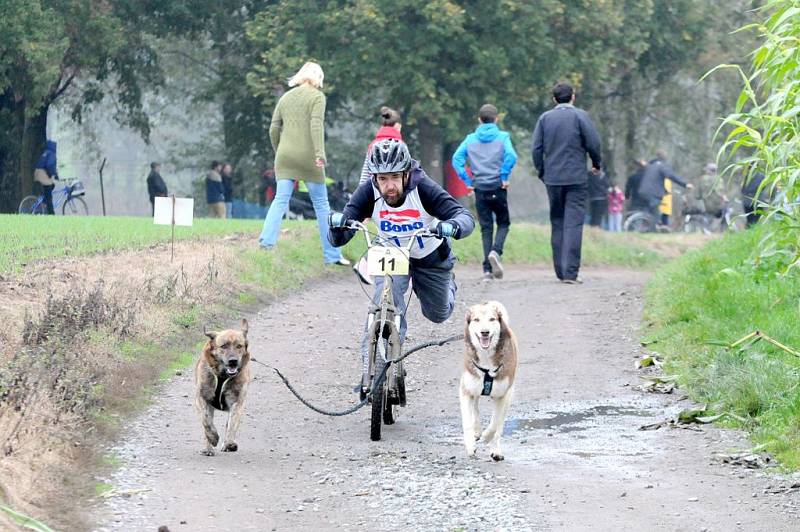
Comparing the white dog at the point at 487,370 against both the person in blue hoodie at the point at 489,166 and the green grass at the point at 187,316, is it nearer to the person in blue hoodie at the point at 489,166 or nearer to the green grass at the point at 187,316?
the green grass at the point at 187,316

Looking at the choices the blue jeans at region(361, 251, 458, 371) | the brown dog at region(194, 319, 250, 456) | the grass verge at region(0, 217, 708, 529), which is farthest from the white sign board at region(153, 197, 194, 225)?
the brown dog at region(194, 319, 250, 456)

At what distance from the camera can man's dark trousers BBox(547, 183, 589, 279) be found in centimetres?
1878

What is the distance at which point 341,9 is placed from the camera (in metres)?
38.6

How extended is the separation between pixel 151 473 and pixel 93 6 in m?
31.4

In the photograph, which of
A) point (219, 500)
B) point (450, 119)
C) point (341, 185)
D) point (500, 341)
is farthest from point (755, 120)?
point (341, 185)

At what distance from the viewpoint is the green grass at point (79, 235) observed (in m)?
16.3

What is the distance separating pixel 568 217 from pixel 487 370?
9836 mm

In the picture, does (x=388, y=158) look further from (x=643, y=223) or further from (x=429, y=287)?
(x=643, y=223)

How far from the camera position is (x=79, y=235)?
19188mm

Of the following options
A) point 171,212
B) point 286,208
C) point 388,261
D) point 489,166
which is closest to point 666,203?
point 489,166

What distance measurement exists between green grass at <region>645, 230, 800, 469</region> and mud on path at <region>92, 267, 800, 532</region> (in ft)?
0.97

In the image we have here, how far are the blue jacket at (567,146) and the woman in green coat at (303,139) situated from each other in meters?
2.67

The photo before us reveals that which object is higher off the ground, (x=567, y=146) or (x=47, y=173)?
(x=567, y=146)

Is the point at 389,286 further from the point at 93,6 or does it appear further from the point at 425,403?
the point at 93,6
